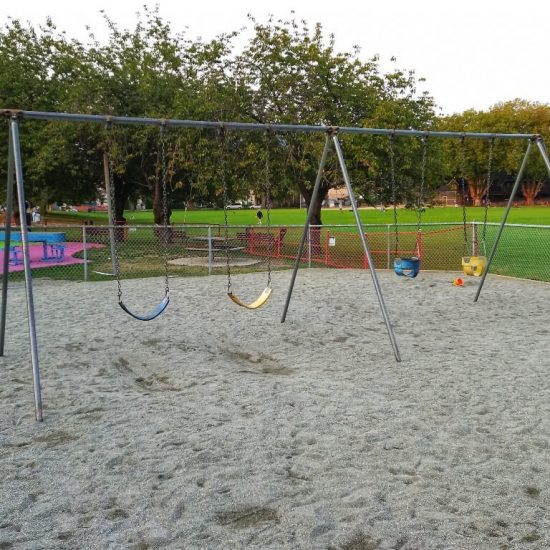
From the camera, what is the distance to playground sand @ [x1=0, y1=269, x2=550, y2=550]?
2859mm

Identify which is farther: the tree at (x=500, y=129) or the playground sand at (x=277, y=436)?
the tree at (x=500, y=129)

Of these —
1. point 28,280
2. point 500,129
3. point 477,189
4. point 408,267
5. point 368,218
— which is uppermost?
point 500,129

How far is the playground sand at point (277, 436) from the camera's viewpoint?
9.38 feet

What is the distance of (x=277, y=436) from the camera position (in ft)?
13.0

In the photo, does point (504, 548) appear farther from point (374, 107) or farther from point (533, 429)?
Result: point (374, 107)

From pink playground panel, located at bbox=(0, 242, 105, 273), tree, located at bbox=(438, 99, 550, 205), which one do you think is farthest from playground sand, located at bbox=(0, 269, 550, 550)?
tree, located at bbox=(438, 99, 550, 205)

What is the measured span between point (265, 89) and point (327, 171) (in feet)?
11.4

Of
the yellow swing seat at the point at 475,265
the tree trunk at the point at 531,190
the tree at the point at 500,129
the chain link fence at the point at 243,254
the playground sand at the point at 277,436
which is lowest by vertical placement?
the playground sand at the point at 277,436

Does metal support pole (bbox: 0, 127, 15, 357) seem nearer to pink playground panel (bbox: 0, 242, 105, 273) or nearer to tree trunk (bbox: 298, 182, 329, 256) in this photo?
pink playground panel (bbox: 0, 242, 105, 273)

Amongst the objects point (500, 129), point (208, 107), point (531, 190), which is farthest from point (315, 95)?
point (531, 190)

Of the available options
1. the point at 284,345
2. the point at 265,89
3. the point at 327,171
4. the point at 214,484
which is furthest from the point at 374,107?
the point at 214,484

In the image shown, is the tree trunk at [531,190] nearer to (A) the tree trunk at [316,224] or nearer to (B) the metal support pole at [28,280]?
(A) the tree trunk at [316,224]

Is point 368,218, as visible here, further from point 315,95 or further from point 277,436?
point 277,436

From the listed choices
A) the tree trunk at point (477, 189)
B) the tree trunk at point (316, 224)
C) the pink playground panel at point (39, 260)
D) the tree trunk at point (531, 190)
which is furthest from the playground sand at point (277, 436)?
the tree trunk at point (531, 190)
